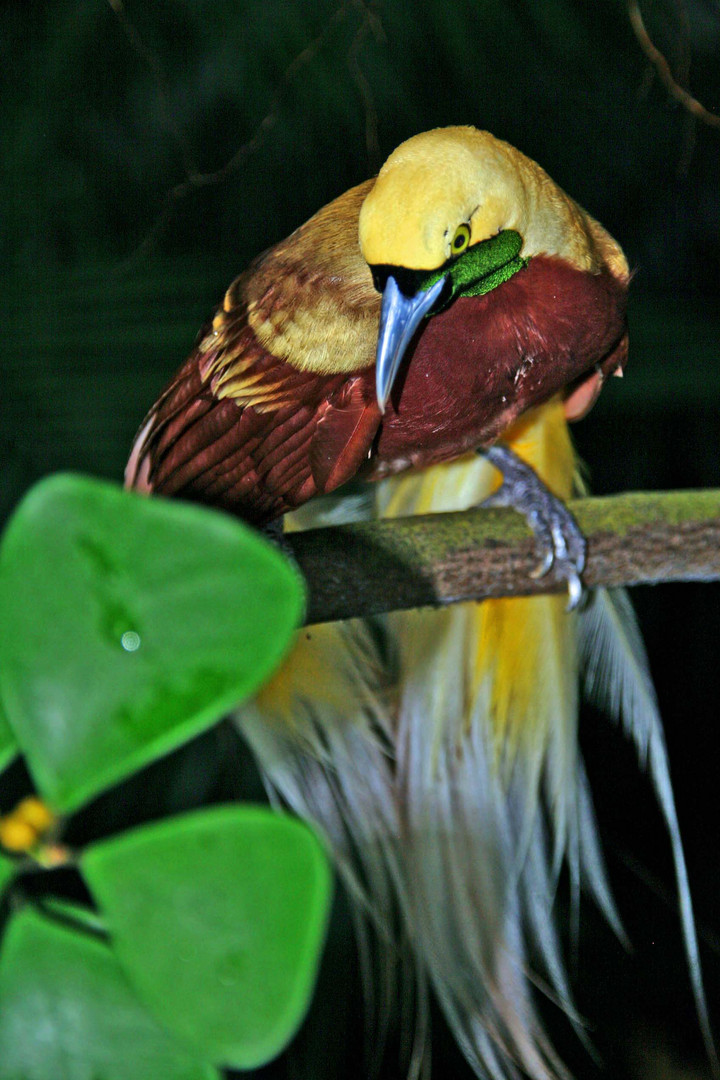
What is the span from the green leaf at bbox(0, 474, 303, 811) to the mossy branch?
1.36 ft

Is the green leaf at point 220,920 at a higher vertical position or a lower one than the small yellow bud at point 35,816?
lower

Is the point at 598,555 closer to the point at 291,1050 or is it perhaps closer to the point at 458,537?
the point at 458,537

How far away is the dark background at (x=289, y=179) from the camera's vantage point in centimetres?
53

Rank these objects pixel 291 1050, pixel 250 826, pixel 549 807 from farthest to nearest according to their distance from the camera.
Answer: pixel 549 807 < pixel 291 1050 < pixel 250 826

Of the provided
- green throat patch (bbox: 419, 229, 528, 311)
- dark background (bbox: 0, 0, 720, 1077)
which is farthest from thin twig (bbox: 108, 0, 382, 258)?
green throat patch (bbox: 419, 229, 528, 311)

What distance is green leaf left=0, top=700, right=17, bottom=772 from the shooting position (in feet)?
0.33

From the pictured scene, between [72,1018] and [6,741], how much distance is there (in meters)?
0.03

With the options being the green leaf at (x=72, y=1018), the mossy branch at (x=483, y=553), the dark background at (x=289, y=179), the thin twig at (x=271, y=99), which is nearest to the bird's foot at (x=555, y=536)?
the mossy branch at (x=483, y=553)

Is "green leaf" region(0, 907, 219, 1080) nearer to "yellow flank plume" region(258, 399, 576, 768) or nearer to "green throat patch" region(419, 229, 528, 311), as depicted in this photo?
"green throat patch" region(419, 229, 528, 311)

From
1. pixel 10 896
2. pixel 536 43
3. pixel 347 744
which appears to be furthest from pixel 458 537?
pixel 10 896

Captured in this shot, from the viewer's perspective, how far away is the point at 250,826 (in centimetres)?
9

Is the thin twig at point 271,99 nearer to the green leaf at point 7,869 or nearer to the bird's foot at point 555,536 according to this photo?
the bird's foot at point 555,536

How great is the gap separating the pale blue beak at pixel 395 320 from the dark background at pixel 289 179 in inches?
6.5

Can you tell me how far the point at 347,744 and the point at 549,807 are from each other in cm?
17
